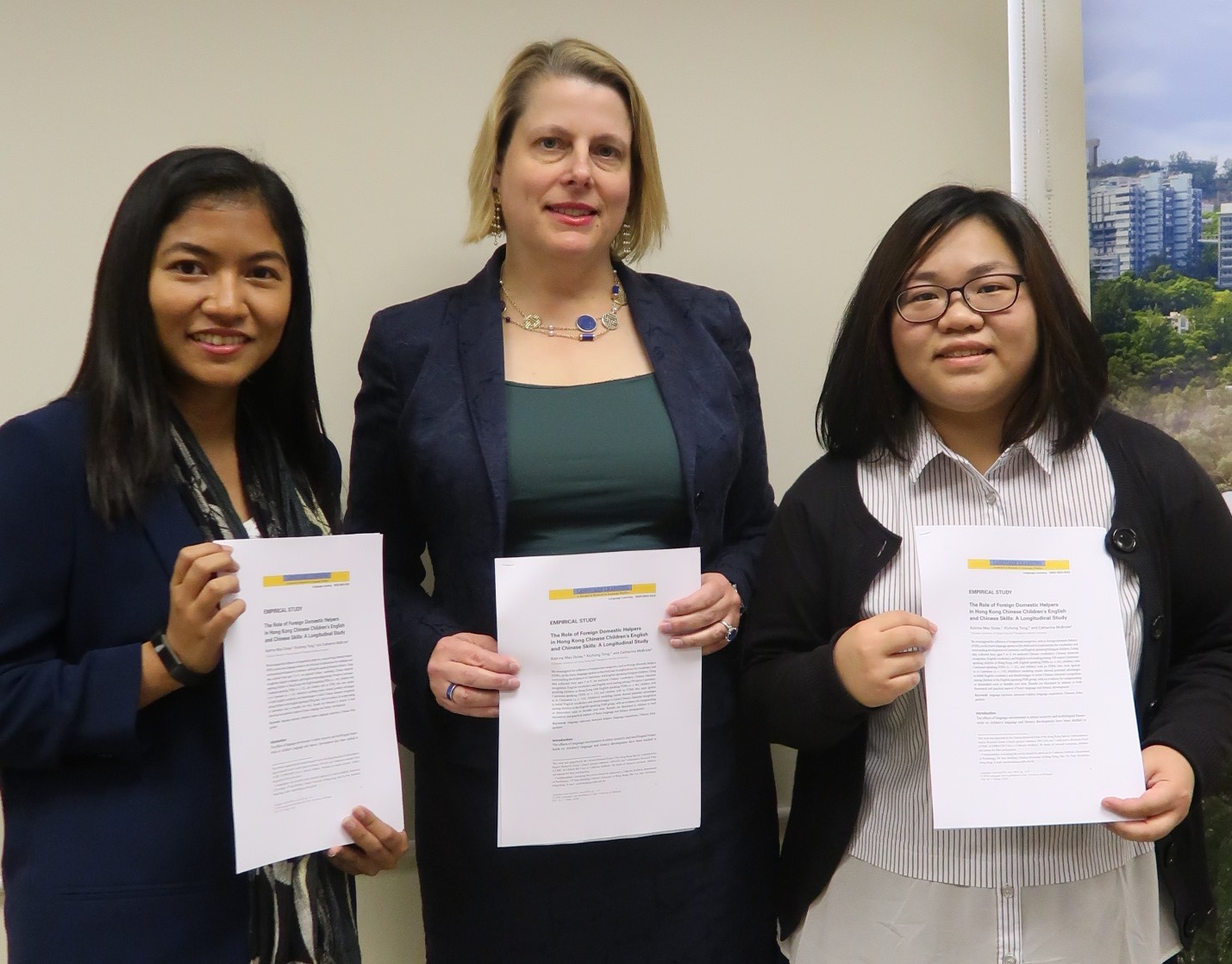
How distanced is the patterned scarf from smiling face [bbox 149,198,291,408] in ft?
0.34

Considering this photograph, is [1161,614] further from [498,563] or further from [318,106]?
[318,106]

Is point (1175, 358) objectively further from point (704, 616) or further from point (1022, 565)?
point (704, 616)

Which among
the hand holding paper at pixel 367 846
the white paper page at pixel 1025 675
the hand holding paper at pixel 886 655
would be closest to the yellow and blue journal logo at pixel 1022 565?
the white paper page at pixel 1025 675

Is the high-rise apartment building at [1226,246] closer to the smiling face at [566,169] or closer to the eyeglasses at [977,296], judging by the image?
the eyeglasses at [977,296]

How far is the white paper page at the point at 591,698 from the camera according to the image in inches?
59.1

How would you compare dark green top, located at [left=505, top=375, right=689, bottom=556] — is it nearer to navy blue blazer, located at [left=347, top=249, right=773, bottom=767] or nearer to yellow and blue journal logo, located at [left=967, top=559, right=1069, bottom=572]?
navy blue blazer, located at [left=347, top=249, right=773, bottom=767]

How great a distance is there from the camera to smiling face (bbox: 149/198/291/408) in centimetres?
135

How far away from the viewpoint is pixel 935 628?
1.36 m

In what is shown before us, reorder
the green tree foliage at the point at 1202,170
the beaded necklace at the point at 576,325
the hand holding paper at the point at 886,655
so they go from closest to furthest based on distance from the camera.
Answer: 1. the hand holding paper at the point at 886,655
2. the beaded necklace at the point at 576,325
3. the green tree foliage at the point at 1202,170

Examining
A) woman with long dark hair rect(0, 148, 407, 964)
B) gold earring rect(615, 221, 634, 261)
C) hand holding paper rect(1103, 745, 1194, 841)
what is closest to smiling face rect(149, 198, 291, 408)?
woman with long dark hair rect(0, 148, 407, 964)

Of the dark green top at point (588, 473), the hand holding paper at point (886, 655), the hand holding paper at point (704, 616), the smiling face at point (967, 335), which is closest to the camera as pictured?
the hand holding paper at point (886, 655)

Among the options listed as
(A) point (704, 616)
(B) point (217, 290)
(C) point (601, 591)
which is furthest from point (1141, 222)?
(B) point (217, 290)

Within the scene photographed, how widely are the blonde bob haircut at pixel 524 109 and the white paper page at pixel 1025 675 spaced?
2.96 ft

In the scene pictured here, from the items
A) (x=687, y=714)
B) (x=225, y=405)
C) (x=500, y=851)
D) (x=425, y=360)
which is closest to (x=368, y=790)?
(x=500, y=851)
